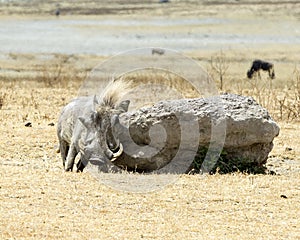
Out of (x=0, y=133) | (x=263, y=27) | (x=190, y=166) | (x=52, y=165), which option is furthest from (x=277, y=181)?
(x=263, y=27)

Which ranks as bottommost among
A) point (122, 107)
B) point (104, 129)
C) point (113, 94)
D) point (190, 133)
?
point (190, 133)

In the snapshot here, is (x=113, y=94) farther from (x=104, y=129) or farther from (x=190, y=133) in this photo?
(x=190, y=133)

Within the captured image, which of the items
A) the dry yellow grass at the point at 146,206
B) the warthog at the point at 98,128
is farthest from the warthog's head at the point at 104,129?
the dry yellow grass at the point at 146,206

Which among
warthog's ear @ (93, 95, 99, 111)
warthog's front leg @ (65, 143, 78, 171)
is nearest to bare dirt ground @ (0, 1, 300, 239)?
warthog's front leg @ (65, 143, 78, 171)

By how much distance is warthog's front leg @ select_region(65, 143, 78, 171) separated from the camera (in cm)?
1011

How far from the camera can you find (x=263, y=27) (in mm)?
58062

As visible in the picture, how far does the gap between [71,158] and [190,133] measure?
157 cm

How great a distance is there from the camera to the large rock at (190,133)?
1016 cm

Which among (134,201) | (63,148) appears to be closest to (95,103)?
(63,148)

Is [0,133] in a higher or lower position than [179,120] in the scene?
lower

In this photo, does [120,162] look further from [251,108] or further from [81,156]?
[251,108]

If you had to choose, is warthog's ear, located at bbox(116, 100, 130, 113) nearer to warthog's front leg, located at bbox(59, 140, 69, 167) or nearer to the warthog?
the warthog

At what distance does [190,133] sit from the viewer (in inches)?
401

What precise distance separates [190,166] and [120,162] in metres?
0.91
